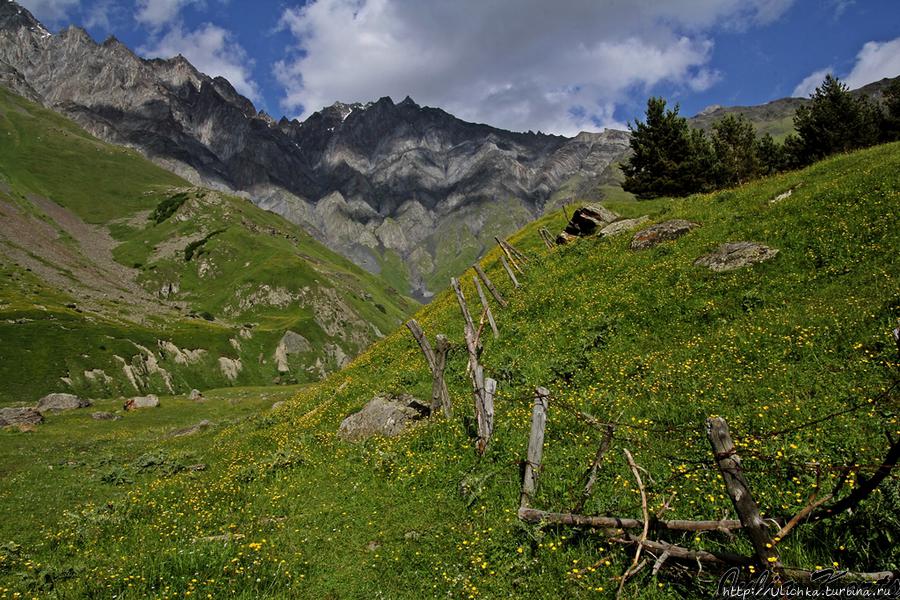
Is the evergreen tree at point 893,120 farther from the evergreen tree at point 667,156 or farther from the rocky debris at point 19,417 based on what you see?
the rocky debris at point 19,417

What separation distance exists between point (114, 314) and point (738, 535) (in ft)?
501

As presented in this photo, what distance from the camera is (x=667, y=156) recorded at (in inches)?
2453

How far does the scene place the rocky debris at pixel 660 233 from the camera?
94.9 feet

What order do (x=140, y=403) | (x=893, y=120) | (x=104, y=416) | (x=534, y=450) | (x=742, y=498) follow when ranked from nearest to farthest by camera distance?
(x=742, y=498)
(x=534, y=450)
(x=104, y=416)
(x=140, y=403)
(x=893, y=120)

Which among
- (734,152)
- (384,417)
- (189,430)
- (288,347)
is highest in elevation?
(734,152)

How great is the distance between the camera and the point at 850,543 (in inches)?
279

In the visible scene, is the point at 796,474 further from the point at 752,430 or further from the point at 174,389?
the point at 174,389

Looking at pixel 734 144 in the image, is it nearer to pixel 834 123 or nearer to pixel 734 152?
pixel 734 152

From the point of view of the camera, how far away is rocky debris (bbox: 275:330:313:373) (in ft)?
488

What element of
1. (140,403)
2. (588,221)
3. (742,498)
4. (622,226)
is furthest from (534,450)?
(140,403)

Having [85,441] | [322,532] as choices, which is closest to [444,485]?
[322,532]

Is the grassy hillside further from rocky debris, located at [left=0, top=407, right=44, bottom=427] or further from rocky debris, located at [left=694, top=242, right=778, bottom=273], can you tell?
rocky debris, located at [left=0, top=407, right=44, bottom=427]

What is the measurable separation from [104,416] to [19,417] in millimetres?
7524

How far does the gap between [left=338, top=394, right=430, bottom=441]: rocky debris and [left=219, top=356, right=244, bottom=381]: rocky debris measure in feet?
392
